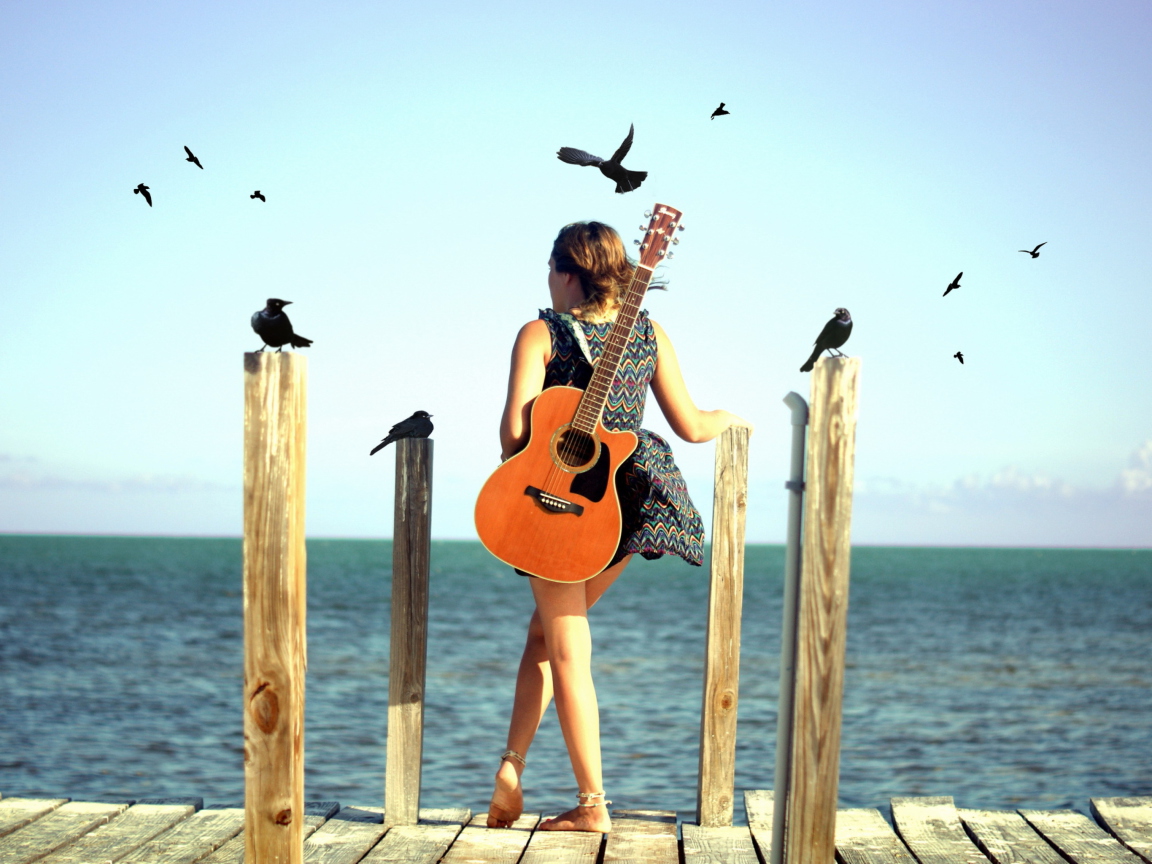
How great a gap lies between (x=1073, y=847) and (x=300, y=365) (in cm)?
297

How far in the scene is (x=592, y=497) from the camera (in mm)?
3307

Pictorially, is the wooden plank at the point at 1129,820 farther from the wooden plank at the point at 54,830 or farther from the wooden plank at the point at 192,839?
the wooden plank at the point at 54,830

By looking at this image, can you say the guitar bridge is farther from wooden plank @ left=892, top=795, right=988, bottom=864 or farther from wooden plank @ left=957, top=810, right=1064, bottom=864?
wooden plank @ left=957, top=810, right=1064, bottom=864

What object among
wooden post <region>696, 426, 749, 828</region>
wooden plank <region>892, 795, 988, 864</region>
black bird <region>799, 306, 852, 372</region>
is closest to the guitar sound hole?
wooden post <region>696, 426, 749, 828</region>

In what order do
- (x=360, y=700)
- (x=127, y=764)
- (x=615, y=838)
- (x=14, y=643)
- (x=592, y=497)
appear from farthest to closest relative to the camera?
(x=14, y=643), (x=360, y=700), (x=127, y=764), (x=615, y=838), (x=592, y=497)

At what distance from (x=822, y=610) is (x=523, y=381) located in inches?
54.8

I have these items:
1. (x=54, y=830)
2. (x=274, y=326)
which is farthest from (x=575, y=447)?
(x=54, y=830)

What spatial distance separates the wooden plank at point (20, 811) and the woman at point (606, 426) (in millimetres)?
1660

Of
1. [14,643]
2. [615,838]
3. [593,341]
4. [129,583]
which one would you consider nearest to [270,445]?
[593,341]

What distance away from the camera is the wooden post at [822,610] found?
7.53 feet

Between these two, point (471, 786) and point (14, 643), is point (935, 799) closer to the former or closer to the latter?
point (471, 786)

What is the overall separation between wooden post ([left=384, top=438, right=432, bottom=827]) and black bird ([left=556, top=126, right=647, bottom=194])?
44.6 inches

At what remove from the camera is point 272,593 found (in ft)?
7.94

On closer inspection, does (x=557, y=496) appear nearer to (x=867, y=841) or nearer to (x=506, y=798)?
(x=506, y=798)
